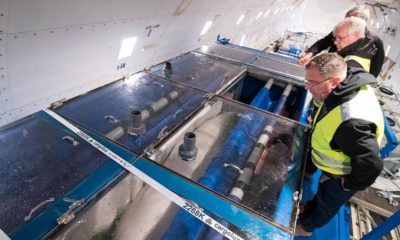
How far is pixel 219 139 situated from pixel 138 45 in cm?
244

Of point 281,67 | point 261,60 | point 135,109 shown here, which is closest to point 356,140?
point 135,109

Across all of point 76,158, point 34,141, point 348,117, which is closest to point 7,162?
point 34,141

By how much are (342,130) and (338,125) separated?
0.06 metres

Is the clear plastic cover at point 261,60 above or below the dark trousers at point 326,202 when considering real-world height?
above

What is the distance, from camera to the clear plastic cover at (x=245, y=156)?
1294 millimetres

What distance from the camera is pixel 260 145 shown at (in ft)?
5.54

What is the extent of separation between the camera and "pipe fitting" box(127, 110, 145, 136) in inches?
61.6

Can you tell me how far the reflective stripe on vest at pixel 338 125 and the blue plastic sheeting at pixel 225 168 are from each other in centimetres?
45

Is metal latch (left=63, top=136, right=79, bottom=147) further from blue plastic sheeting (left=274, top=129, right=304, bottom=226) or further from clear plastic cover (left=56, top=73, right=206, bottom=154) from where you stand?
blue plastic sheeting (left=274, top=129, right=304, bottom=226)

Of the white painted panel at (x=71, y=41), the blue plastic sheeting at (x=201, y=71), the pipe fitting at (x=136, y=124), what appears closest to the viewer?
the pipe fitting at (x=136, y=124)

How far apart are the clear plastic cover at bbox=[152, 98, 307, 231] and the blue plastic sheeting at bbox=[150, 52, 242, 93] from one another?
0.47 m

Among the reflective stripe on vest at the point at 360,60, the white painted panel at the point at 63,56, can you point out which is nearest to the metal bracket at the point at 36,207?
the white painted panel at the point at 63,56

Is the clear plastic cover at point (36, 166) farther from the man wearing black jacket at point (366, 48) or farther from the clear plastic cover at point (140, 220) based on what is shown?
the man wearing black jacket at point (366, 48)

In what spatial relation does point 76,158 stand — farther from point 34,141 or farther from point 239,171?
point 239,171
